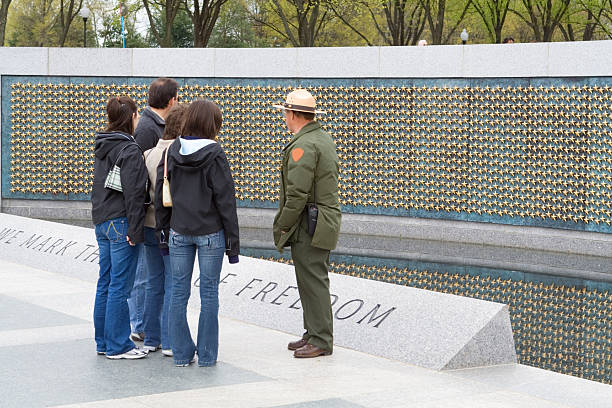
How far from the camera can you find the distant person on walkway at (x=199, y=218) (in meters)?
5.80

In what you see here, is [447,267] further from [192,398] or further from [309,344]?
[192,398]

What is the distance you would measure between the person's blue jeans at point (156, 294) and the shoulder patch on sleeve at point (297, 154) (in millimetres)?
1055

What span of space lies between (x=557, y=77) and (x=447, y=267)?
3.98m

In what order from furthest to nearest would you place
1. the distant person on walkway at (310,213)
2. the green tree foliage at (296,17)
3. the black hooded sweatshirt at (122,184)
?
1. the green tree foliage at (296,17)
2. the distant person on walkway at (310,213)
3. the black hooded sweatshirt at (122,184)

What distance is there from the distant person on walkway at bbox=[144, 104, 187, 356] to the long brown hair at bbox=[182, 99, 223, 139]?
170 mm

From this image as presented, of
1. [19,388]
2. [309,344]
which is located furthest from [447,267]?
Answer: [19,388]

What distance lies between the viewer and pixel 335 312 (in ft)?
23.4

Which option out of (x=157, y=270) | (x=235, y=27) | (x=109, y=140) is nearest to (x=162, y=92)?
(x=109, y=140)

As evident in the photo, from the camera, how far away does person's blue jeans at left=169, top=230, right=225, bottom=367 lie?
5875mm

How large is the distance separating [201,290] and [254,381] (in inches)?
27.0

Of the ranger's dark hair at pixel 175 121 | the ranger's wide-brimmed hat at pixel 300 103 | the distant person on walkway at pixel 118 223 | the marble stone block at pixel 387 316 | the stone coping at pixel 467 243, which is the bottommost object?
the stone coping at pixel 467 243

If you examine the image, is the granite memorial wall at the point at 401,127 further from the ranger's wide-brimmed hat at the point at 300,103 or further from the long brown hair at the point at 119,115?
the long brown hair at the point at 119,115

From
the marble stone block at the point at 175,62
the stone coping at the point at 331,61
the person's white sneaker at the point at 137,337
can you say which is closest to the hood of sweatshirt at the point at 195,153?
the person's white sneaker at the point at 137,337

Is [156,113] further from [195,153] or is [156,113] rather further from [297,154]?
[297,154]
